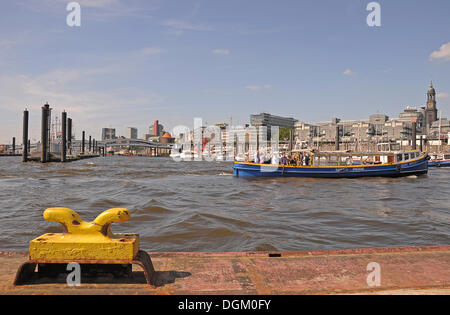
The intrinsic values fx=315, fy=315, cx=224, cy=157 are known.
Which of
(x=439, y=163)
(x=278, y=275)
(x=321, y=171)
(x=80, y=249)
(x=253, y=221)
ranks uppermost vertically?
(x=439, y=163)

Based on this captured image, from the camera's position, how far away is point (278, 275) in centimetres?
392

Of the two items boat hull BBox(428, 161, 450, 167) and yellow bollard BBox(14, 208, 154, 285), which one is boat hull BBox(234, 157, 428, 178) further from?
boat hull BBox(428, 161, 450, 167)

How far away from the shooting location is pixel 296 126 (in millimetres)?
197375

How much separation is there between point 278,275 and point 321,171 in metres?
24.2

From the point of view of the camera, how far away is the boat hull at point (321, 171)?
26.7m

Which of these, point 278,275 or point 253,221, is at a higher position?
point 278,275

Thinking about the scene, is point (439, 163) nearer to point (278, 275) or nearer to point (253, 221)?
point (253, 221)

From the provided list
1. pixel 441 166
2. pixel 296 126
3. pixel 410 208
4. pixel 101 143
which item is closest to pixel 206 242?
pixel 410 208

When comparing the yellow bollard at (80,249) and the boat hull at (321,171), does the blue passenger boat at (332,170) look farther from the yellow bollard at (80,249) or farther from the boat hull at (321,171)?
the yellow bollard at (80,249)

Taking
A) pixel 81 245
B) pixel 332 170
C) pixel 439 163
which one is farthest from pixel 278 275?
pixel 439 163

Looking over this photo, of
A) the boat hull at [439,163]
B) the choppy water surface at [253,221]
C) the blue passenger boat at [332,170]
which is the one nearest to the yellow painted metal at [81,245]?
the choppy water surface at [253,221]

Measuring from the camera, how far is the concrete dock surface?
11.2 feet
